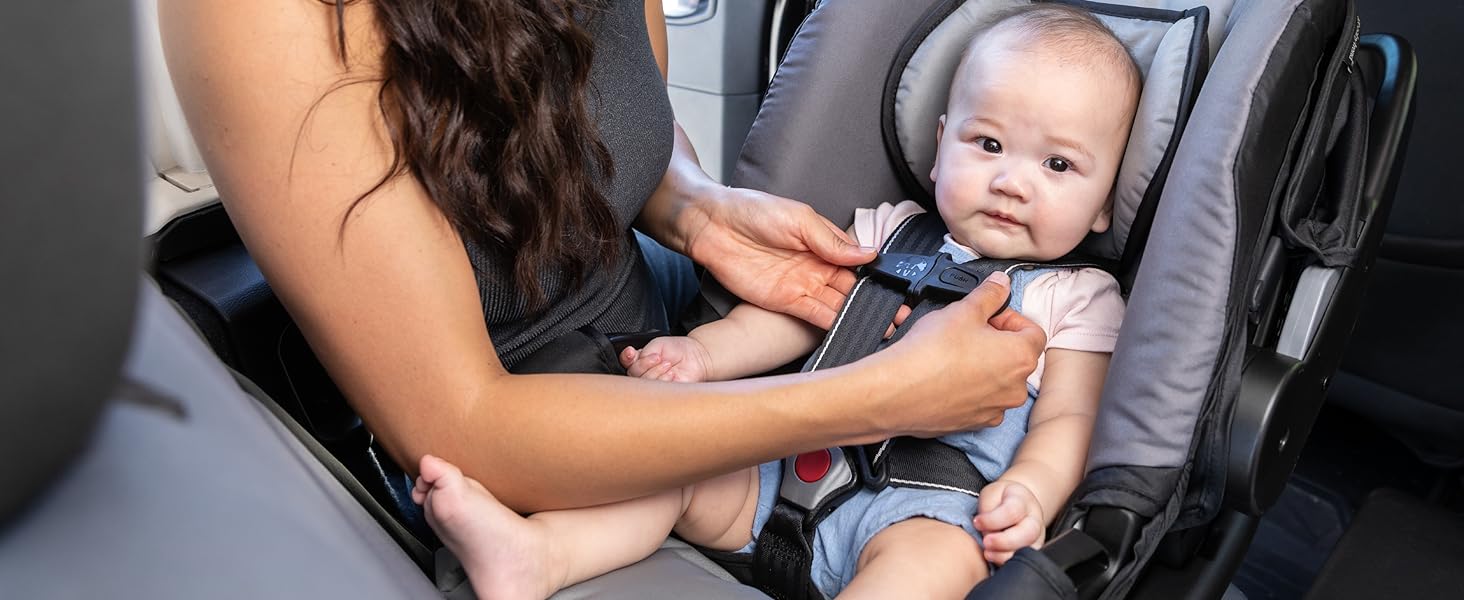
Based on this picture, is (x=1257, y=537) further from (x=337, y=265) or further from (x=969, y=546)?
(x=337, y=265)

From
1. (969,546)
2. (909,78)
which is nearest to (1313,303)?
(969,546)

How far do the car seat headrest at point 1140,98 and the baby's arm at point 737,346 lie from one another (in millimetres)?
301

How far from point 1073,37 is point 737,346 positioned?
0.55m

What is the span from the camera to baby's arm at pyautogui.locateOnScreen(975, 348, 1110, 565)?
3.11 ft

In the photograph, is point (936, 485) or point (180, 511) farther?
point (936, 485)

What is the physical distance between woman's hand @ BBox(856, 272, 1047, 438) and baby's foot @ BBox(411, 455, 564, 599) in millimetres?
346

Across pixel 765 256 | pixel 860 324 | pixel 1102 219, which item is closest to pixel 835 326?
pixel 860 324

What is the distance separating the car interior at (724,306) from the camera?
0.91 ft

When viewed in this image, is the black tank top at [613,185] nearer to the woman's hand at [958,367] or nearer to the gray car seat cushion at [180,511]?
the woman's hand at [958,367]

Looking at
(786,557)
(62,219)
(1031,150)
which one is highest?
(62,219)

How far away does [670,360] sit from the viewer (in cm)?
108

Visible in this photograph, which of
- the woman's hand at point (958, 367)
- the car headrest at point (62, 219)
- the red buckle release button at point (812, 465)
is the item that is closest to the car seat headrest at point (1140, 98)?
the woman's hand at point (958, 367)

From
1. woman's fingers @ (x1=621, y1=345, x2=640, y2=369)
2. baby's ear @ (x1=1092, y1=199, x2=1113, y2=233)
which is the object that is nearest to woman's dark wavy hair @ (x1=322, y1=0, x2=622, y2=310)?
woman's fingers @ (x1=621, y1=345, x2=640, y2=369)

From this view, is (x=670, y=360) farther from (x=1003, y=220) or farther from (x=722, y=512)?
(x=1003, y=220)
